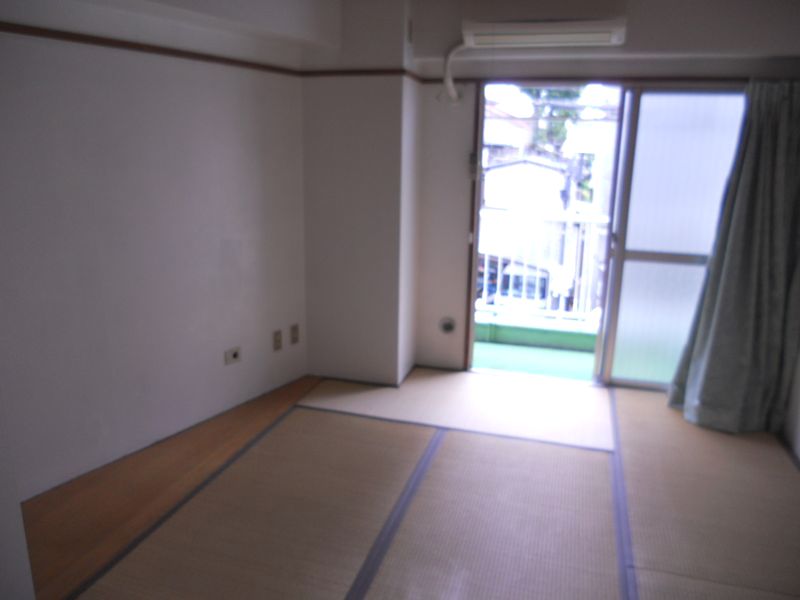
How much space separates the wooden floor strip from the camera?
2143 mm

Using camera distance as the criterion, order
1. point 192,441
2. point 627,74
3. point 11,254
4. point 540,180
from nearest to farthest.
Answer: point 11,254
point 192,441
point 627,74
point 540,180

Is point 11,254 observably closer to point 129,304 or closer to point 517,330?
point 129,304

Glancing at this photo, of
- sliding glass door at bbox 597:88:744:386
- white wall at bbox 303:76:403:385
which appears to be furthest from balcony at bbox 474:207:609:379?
white wall at bbox 303:76:403:385

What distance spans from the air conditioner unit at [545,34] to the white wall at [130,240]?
1.16 metres

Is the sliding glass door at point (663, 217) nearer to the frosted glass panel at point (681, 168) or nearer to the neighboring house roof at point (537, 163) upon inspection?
the frosted glass panel at point (681, 168)

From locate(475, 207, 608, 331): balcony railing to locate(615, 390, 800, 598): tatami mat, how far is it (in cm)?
152

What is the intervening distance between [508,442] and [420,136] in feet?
6.77

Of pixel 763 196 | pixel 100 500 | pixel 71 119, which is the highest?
pixel 71 119

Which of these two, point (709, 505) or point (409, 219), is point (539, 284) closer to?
point (409, 219)

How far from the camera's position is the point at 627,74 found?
11.5 ft

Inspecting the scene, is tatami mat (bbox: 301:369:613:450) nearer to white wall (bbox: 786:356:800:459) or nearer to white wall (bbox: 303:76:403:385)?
white wall (bbox: 303:76:403:385)

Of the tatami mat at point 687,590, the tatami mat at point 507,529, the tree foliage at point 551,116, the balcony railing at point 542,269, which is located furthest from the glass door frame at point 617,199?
the tatami mat at point 687,590

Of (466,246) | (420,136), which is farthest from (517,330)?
(420,136)

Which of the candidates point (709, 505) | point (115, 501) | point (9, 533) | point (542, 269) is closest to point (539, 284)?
point (542, 269)
